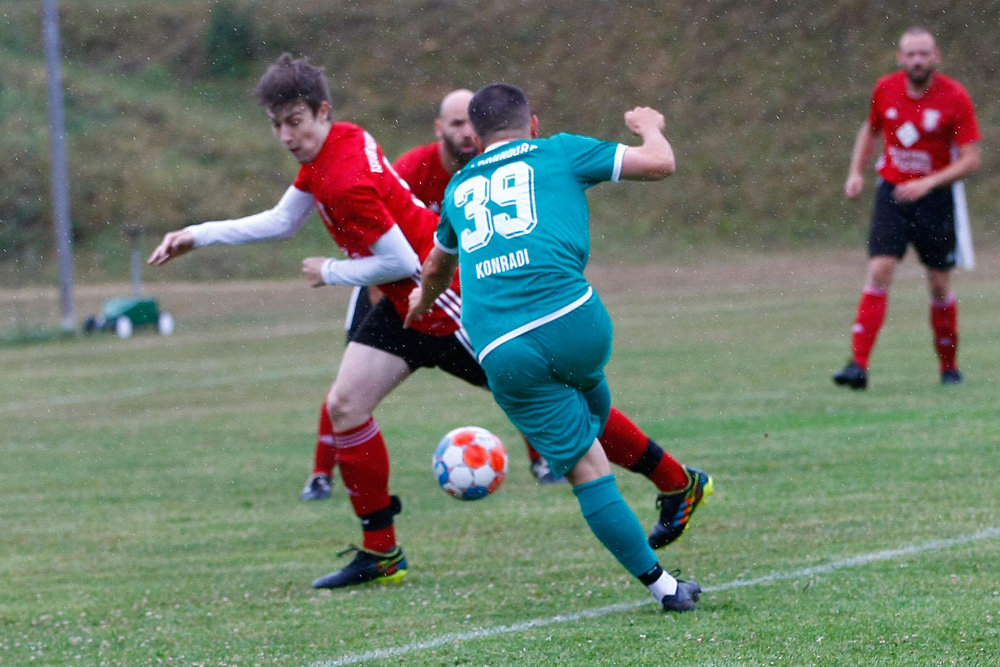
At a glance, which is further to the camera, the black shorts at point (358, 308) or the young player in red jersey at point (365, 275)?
the black shorts at point (358, 308)

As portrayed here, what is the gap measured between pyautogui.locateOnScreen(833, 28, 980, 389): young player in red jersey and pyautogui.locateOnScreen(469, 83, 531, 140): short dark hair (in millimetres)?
5439

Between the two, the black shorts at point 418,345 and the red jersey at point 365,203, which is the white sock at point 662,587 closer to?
the black shorts at point 418,345

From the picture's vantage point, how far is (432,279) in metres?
4.81

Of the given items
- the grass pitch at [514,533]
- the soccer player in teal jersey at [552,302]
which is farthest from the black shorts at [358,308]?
the soccer player in teal jersey at [552,302]

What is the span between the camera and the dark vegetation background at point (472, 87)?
127ft

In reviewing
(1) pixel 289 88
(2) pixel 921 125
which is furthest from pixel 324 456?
(2) pixel 921 125

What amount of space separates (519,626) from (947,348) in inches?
258

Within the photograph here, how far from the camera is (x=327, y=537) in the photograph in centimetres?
628

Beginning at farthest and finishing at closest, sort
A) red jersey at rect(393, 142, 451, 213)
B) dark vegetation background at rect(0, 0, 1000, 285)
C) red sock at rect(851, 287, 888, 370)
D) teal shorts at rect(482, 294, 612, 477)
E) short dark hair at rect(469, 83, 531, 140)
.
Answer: dark vegetation background at rect(0, 0, 1000, 285) < red sock at rect(851, 287, 888, 370) < red jersey at rect(393, 142, 451, 213) < short dark hair at rect(469, 83, 531, 140) < teal shorts at rect(482, 294, 612, 477)

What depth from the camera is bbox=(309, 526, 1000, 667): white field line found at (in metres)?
4.08

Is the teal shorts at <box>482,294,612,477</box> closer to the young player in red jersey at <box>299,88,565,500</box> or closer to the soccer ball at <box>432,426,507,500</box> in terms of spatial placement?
the soccer ball at <box>432,426,507,500</box>

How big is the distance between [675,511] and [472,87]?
142ft

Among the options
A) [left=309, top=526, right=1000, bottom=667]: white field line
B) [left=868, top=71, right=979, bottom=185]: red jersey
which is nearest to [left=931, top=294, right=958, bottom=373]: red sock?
[left=868, top=71, right=979, bottom=185]: red jersey

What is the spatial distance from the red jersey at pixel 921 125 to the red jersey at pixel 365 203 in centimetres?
513
